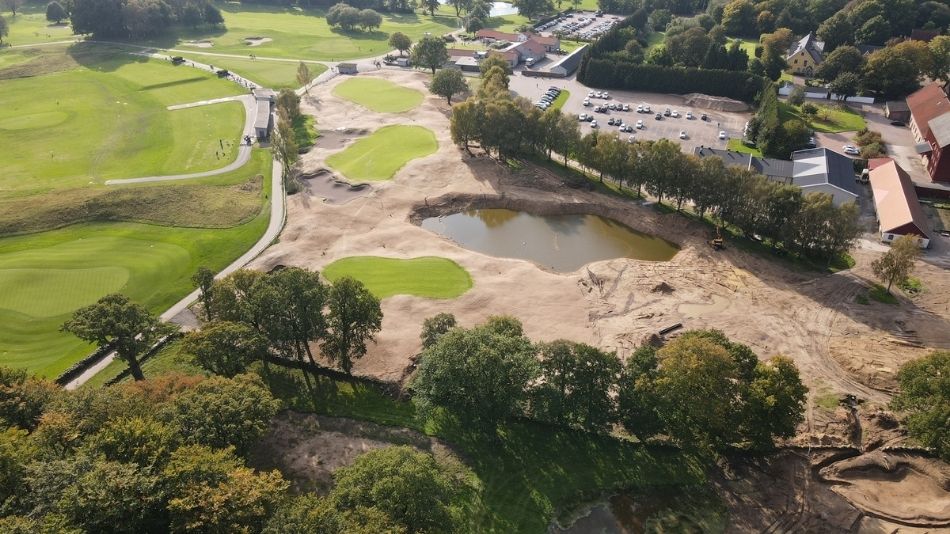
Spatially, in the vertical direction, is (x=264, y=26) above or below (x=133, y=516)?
above

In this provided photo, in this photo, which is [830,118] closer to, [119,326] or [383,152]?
[383,152]

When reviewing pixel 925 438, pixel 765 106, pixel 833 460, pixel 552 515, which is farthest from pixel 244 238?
pixel 765 106

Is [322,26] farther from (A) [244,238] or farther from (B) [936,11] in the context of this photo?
(B) [936,11]

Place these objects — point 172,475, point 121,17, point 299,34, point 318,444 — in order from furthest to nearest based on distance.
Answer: point 299,34 → point 121,17 → point 318,444 → point 172,475

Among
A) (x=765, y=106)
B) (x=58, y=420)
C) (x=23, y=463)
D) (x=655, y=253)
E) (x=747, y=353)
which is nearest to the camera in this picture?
(x=23, y=463)

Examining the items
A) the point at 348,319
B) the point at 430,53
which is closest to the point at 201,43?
the point at 430,53

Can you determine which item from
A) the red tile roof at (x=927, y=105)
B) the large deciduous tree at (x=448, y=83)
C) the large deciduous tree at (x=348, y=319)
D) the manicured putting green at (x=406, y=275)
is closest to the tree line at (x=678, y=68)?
the red tile roof at (x=927, y=105)

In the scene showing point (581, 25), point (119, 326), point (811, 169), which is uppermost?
point (581, 25)

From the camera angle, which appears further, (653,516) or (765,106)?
(765,106)
